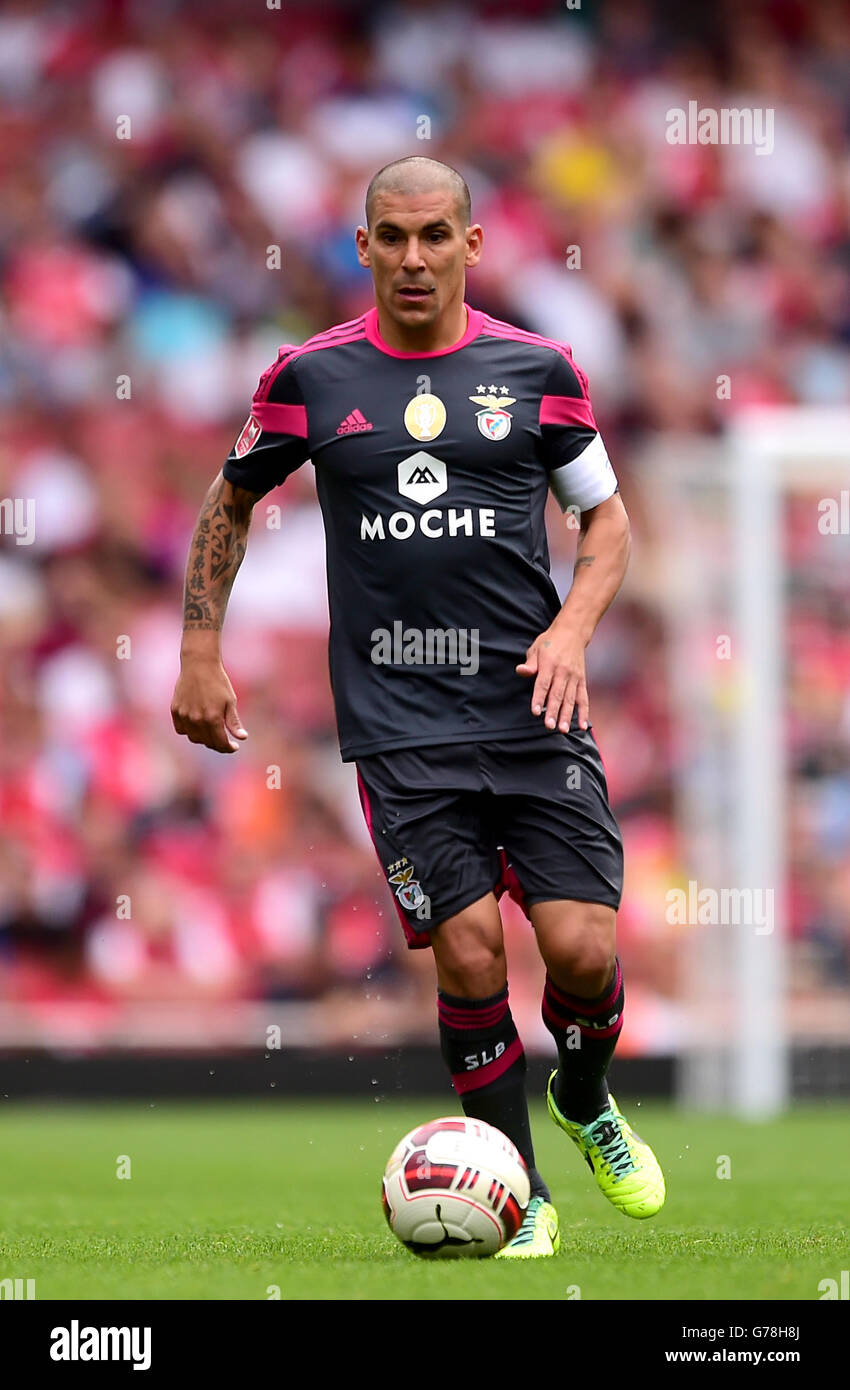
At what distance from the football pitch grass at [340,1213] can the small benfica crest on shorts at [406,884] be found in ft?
2.60

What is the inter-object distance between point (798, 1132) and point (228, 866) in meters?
3.71

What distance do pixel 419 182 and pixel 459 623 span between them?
3.38ft

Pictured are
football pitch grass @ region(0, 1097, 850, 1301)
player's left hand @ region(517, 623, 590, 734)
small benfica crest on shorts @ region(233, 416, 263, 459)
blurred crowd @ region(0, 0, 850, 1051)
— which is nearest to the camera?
football pitch grass @ region(0, 1097, 850, 1301)

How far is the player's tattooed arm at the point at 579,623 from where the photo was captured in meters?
4.95

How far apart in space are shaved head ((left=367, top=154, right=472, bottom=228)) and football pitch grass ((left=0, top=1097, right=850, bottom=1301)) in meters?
2.41

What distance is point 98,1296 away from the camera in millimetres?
4117

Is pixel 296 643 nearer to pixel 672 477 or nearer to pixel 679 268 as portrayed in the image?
pixel 672 477

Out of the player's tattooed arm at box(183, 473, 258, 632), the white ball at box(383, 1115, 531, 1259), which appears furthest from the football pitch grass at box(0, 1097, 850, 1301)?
the player's tattooed arm at box(183, 473, 258, 632)

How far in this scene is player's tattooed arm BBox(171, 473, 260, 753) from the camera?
520 cm

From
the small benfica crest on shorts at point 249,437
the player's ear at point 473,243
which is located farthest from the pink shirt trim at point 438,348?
the small benfica crest on shorts at point 249,437

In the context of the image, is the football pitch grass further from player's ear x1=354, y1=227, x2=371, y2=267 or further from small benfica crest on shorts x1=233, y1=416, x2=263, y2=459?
player's ear x1=354, y1=227, x2=371, y2=267

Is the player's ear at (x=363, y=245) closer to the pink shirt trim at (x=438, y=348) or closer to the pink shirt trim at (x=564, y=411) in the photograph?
the pink shirt trim at (x=438, y=348)

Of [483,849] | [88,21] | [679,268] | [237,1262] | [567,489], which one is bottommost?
[237,1262]
